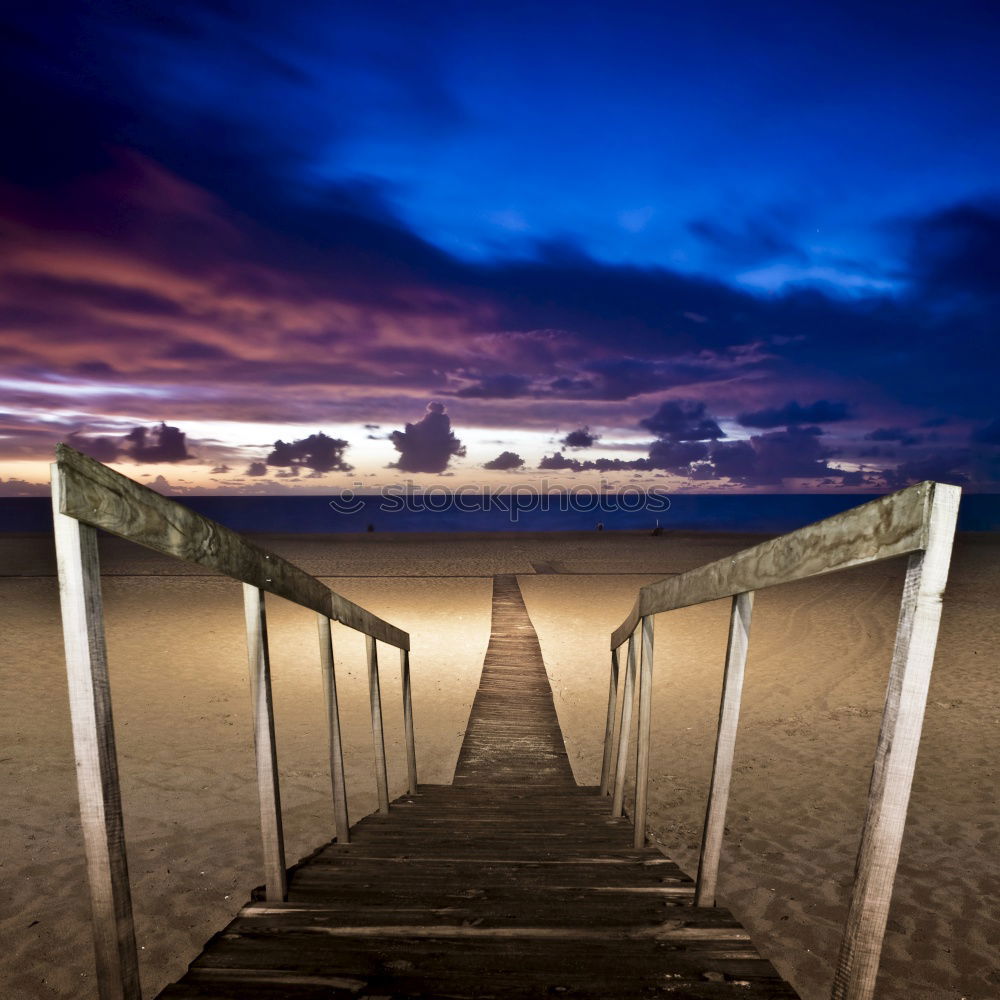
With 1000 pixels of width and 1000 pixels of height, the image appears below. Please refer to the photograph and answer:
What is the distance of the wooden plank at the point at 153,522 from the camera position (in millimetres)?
1085

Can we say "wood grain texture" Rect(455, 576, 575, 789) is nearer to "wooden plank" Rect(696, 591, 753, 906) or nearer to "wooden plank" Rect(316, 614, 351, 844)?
"wooden plank" Rect(316, 614, 351, 844)

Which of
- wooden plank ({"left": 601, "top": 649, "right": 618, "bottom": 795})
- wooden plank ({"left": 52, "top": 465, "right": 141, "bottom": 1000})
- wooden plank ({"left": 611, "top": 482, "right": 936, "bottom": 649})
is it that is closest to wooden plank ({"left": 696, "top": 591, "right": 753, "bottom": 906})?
wooden plank ({"left": 611, "top": 482, "right": 936, "bottom": 649})

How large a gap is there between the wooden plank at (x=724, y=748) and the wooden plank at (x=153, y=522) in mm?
1257

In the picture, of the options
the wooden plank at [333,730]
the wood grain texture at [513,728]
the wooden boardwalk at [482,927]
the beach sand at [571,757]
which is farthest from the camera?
the wood grain texture at [513,728]

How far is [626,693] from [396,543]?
27.5 meters

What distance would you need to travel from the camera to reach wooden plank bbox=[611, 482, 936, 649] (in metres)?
1.08

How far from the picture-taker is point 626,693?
3203 mm

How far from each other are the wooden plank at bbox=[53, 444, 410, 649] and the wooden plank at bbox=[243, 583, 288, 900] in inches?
3.3

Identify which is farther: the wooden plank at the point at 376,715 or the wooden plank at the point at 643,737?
the wooden plank at the point at 376,715

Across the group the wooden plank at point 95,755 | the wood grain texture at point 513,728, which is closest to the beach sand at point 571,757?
the wood grain texture at point 513,728

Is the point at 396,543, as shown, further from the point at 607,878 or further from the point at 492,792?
the point at 607,878

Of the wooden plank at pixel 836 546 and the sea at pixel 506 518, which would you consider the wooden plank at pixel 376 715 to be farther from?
the sea at pixel 506 518

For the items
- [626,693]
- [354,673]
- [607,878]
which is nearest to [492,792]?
[626,693]

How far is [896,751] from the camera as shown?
1.09 metres
